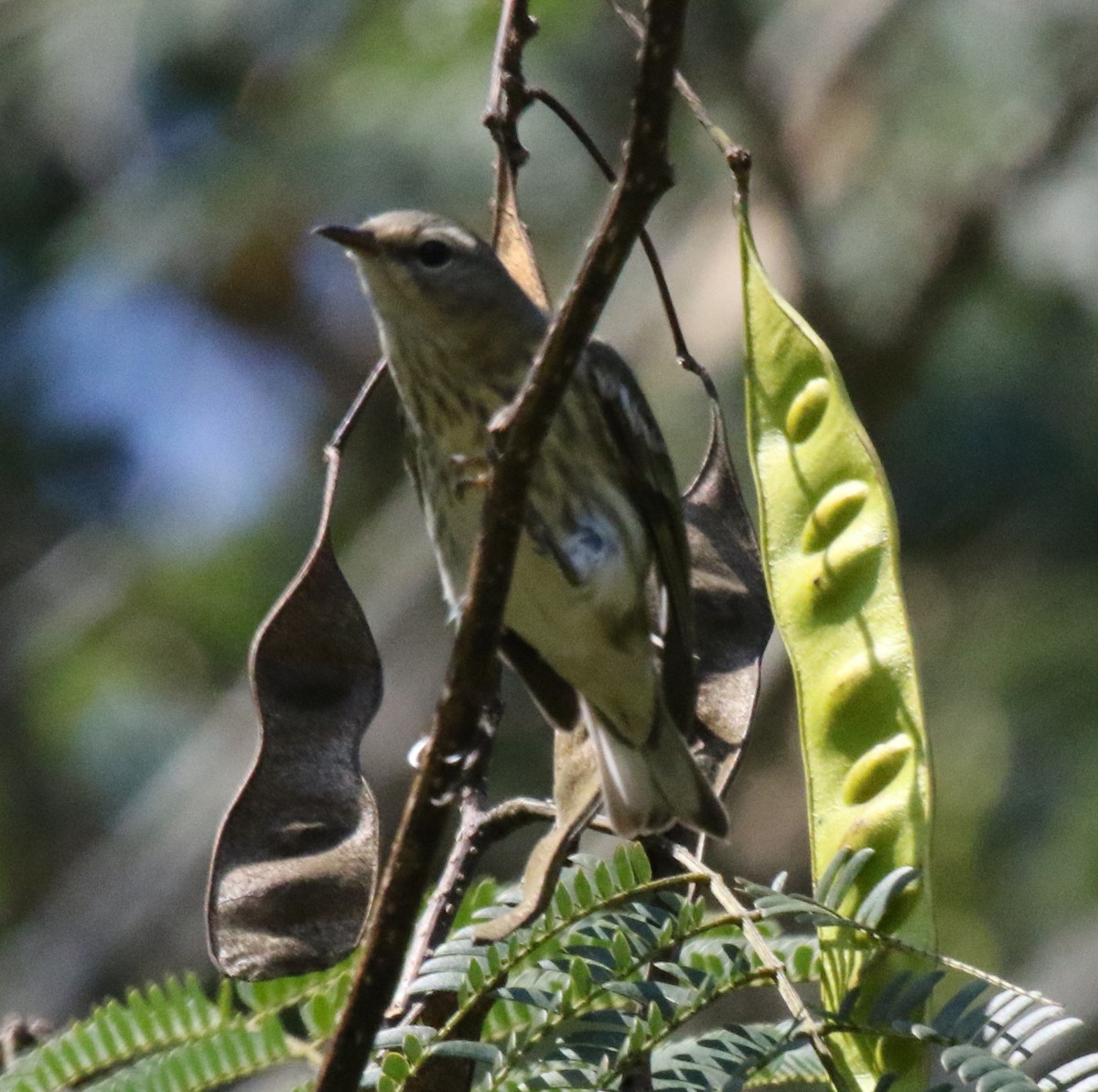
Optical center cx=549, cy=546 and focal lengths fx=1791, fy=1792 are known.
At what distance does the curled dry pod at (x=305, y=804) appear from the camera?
2.02 metres

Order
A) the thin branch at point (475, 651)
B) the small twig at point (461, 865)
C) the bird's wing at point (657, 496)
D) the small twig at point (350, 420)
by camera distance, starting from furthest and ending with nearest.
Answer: the bird's wing at point (657, 496) → the small twig at point (350, 420) → the small twig at point (461, 865) → the thin branch at point (475, 651)

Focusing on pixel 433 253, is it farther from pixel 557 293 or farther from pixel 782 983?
pixel 557 293

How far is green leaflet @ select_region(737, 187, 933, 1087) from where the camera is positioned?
1.99 m

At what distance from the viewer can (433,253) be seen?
2.37m

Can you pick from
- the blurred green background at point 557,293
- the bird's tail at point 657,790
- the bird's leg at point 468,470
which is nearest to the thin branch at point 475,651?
the bird's leg at point 468,470

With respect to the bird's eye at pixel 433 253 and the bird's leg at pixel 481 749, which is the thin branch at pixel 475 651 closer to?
the bird's leg at pixel 481 749

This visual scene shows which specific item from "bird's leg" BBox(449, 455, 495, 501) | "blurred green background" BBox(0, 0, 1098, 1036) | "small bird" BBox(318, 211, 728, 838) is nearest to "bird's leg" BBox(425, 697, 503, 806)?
"small bird" BBox(318, 211, 728, 838)

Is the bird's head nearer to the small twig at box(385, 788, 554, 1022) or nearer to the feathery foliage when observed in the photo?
the small twig at box(385, 788, 554, 1022)

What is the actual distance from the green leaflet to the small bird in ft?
0.57

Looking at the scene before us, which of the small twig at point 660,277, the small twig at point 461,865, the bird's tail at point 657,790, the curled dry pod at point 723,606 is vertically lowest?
the small twig at point 461,865

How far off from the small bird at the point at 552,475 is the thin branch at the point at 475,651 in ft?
2.67

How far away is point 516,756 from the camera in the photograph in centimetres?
585

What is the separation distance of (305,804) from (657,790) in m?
0.43

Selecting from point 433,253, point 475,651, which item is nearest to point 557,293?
point 433,253
